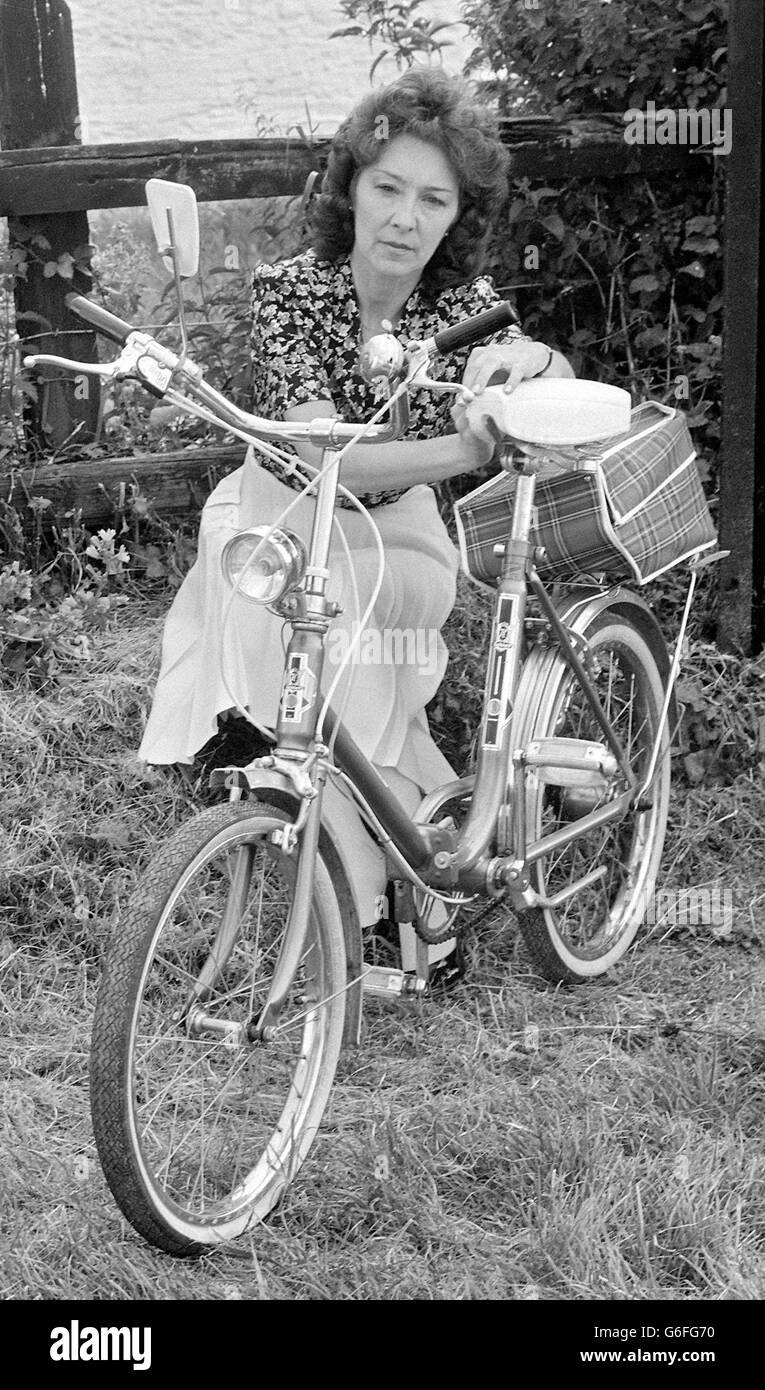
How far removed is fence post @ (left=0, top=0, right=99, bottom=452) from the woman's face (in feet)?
4.06

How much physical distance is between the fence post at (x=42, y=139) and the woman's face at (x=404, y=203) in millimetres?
1236

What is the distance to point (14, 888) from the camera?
342cm

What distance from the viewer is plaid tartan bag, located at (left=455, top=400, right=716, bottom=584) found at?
9.72 feet

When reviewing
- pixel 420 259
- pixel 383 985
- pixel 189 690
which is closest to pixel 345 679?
pixel 189 690

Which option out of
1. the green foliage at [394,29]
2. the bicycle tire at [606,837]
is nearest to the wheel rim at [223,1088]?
the bicycle tire at [606,837]

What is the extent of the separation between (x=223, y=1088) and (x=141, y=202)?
7.49 feet

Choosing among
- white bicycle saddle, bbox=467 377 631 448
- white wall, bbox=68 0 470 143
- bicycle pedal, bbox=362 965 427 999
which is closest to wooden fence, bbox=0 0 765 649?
white bicycle saddle, bbox=467 377 631 448

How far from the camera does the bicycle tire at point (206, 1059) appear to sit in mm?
2215

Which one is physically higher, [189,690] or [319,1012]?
[189,690]

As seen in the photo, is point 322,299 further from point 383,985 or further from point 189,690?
point 383,985

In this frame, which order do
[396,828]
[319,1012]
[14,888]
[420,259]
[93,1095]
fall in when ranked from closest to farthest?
1. [93,1095]
2. [319,1012]
3. [396,828]
4. [420,259]
5. [14,888]

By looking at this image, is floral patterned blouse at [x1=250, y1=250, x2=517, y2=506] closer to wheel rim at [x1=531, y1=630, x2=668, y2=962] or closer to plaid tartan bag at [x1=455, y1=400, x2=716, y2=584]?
plaid tartan bag at [x1=455, y1=400, x2=716, y2=584]

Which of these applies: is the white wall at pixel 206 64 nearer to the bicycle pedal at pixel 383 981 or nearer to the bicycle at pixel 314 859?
the bicycle at pixel 314 859

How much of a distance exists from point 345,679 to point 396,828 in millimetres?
385
